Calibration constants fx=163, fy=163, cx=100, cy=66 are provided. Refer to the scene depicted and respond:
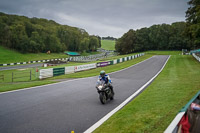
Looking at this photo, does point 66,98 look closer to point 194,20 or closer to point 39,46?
point 194,20

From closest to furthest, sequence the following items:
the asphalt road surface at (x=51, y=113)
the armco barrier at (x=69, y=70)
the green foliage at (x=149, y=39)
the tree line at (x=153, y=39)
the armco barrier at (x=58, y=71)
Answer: the asphalt road surface at (x=51, y=113)
the armco barrier at (x=58, y=71)
the armco barrier at (x=69, y=70)
the tree line at (x=153, y=39)
the green foliage at (x=149, y=39)

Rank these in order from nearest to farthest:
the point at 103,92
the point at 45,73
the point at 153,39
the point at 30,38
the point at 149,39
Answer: the point at 103,92 → the point at 45,73 → the point at 30,38 → the point at 153,39 → the point at 149,39

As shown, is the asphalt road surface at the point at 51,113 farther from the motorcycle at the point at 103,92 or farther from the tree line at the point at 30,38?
the tree line at the point at 30,38

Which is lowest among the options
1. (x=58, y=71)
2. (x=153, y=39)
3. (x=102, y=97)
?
(x=58, y=71)

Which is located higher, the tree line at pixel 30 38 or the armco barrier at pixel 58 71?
the tree line at pixel 30 38

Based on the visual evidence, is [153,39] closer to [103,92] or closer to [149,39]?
[149,39]

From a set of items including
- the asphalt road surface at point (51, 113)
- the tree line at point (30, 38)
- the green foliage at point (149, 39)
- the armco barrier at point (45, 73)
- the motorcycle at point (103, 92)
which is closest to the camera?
the asphalt road surface at point (51, 113)

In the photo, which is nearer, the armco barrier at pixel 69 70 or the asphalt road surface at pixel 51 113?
the asphalt road surface at pixel 51 113

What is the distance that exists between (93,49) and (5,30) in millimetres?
60294

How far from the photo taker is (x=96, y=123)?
6094 millimetres

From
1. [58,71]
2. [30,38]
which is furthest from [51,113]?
[30,38]

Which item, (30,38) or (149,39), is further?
(149,39)

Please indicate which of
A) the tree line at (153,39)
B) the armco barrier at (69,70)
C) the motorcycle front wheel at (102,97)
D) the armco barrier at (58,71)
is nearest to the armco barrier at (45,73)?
the armco barrier at (58,71)

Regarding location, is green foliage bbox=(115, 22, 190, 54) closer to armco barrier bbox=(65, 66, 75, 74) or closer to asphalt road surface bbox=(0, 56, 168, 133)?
armco barrier bbox=(65, 66, 75, 74)
